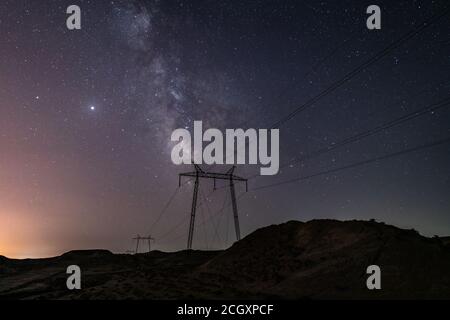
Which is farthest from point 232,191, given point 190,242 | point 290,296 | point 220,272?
point 290,296

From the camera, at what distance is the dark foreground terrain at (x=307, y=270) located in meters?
25.2

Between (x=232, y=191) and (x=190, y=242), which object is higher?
(x=232, y=191)

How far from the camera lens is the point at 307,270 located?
31.2m

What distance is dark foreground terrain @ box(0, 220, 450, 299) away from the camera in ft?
82.5

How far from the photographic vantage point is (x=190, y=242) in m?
52.6

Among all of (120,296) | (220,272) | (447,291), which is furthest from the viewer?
(220,272)

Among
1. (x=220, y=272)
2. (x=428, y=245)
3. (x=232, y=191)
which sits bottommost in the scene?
(x=220, y=272)
